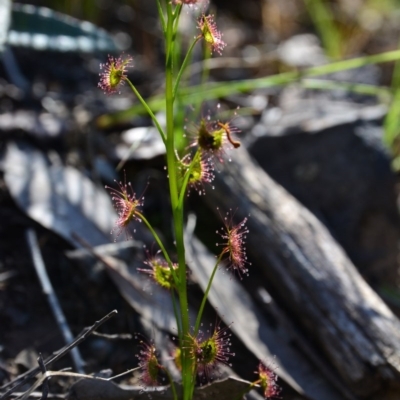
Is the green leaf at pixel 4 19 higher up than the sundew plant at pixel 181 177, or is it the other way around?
the green leaf at pixel 4 19

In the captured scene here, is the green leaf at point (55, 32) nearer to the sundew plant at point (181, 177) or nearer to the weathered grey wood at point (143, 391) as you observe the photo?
the sundew plant at point (181, 177)

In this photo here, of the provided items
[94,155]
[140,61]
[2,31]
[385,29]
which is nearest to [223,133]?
[2,31]

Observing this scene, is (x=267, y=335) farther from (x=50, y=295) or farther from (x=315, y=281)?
(x=50, y=295)

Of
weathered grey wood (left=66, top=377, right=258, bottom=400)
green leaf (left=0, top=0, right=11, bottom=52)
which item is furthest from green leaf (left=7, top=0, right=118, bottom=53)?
weathered grey wood (left=66, top=377, right=258, bottom=400)

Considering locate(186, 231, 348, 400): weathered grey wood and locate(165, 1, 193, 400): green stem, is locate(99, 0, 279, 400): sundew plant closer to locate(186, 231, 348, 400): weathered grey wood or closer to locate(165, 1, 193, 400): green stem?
locate(165, 1, 193, 400): green stem

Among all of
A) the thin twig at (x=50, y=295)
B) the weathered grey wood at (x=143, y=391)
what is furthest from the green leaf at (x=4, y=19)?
the weathered grey wood at (x=143, y=391)

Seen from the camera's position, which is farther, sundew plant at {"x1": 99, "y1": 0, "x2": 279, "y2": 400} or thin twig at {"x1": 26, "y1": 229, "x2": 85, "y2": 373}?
thin twig at {"x1": 26, "y1": 229, "x2": 85, "y2": 373}
